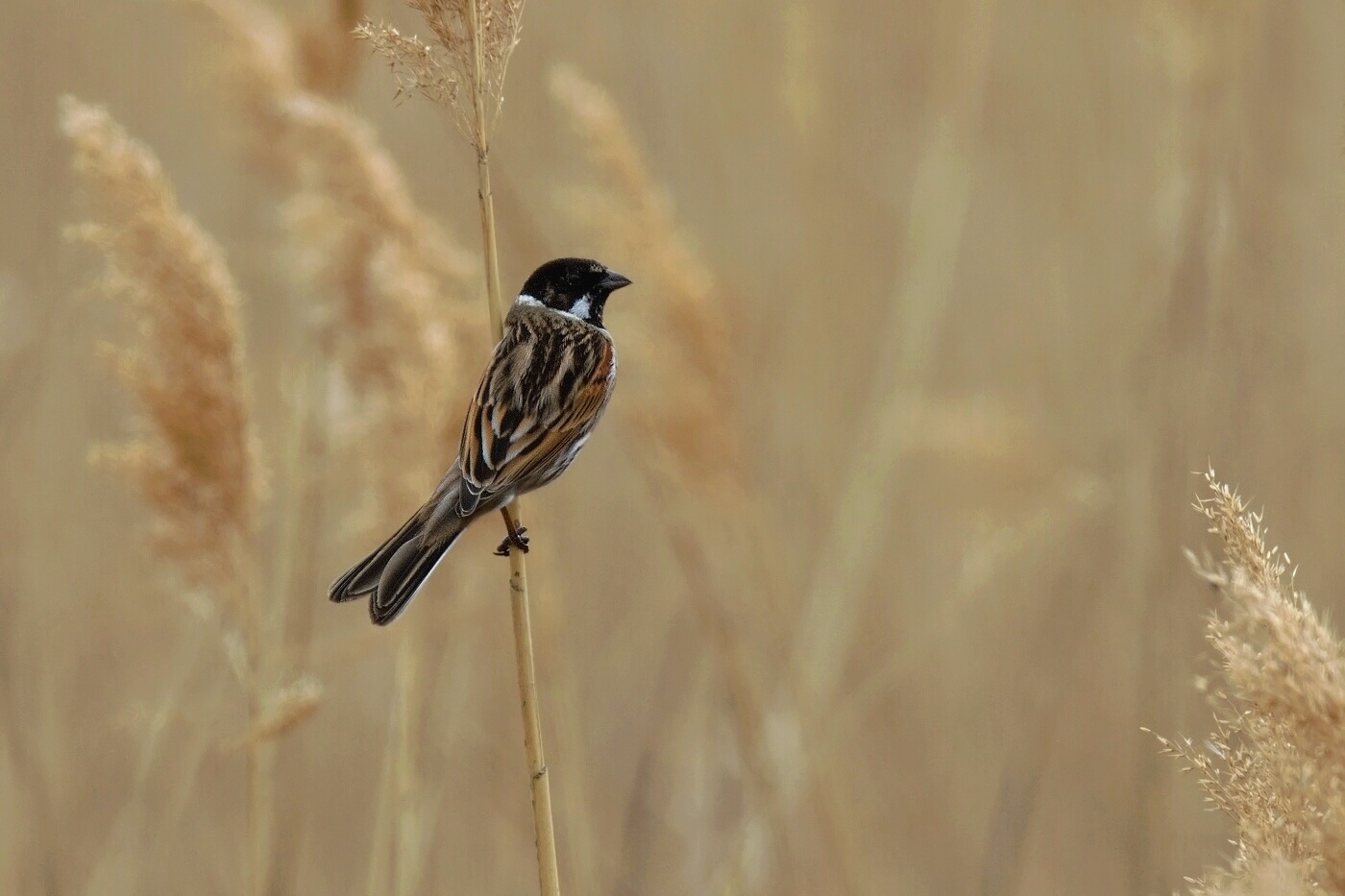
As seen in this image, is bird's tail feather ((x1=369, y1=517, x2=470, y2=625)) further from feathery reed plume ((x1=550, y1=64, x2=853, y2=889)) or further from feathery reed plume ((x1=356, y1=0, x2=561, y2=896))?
feathery reed plume ((x1=550, y1=64, x2=853, y2=889))

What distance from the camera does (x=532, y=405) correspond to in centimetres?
246

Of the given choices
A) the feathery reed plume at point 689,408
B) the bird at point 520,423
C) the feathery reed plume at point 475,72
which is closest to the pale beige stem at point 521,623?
the feathery reed plume at point 475,72

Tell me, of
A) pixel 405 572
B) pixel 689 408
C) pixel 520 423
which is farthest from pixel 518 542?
pixel 689 408

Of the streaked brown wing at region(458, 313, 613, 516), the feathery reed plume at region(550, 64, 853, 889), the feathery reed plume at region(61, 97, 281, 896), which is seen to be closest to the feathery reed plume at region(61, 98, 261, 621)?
the feathery reed plume at region(61, 97, 281, 896)

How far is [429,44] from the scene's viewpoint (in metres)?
1.89

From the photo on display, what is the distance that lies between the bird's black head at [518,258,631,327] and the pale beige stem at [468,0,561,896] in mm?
919

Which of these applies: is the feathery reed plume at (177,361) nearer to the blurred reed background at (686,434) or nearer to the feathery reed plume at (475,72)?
the blurred reed background at (686,434)

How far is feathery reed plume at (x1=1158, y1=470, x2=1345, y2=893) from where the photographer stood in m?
1.15

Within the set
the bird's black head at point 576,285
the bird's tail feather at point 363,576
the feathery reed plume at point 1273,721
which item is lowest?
the feathery reed plume at point 1273,721

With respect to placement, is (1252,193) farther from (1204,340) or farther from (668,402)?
(668,402)

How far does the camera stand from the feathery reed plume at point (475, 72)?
180 centimetres

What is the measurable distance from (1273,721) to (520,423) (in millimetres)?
1423

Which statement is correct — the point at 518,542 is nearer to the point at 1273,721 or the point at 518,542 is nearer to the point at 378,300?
the point at 378,300

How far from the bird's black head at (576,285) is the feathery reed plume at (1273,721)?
164 cm
